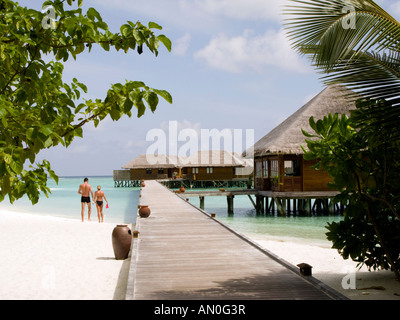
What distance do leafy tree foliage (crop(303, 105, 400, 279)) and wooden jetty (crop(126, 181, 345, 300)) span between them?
108 cm

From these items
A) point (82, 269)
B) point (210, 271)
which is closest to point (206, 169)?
point (82, 269)

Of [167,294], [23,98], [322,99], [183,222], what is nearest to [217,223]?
[183,222]

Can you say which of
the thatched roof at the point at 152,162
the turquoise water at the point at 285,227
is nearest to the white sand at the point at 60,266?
the turquoise water at the point at 285,227

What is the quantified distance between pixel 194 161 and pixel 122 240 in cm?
3821

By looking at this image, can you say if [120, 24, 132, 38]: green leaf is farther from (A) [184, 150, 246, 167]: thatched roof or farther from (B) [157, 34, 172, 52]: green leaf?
(A) [184, 150, 246, 167]: thatched roof

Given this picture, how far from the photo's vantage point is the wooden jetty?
171 inches

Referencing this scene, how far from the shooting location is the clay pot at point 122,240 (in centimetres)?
820

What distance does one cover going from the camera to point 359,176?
5.17 meters

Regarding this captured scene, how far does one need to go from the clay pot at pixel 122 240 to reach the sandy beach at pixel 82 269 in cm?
16

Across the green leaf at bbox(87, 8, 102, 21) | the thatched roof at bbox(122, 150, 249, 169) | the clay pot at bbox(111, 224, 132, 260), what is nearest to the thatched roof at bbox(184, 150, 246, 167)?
the thatched roof at bbox(122, 150, 249, 169)

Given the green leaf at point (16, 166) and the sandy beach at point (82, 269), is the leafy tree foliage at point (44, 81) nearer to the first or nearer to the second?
the green leaf at point (16, 166)

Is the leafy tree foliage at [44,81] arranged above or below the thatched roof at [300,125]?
below
